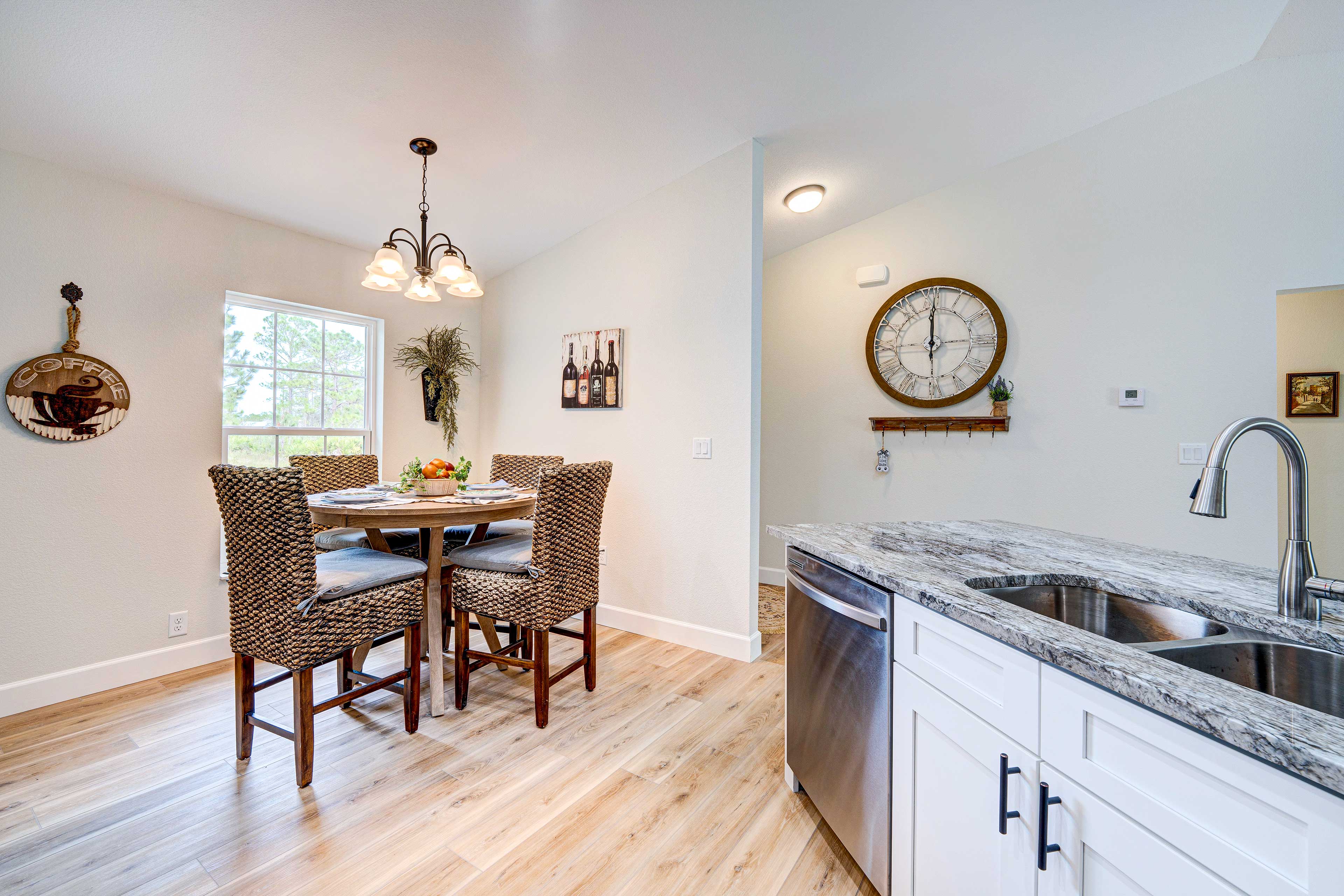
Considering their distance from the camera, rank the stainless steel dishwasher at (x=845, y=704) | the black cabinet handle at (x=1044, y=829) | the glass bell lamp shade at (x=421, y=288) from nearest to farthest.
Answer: the black cabinet handle at (x=1044, y=829)
the stainless steel dishwasher at (x=845, y=704)
the glass bell lamp shade at (x=421, y=288)

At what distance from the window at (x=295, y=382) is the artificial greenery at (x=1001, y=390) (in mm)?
3926

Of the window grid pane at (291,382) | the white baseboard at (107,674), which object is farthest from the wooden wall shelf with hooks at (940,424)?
the white baseboard at (107,674)

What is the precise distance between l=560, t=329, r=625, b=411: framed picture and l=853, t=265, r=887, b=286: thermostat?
69.7 inches

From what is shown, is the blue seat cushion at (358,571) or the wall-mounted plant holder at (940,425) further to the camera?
the wall-mounted plant holder at (940,425)

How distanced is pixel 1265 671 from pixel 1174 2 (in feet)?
9.09

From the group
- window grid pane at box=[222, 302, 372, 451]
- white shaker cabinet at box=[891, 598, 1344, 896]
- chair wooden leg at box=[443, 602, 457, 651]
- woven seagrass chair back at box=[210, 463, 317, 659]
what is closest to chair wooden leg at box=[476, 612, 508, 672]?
chair wooden leg at box=[443, 602, 457, 651]

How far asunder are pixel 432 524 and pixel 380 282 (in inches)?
41.8

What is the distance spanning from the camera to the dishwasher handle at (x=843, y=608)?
1.29m

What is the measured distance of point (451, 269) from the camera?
228 cm

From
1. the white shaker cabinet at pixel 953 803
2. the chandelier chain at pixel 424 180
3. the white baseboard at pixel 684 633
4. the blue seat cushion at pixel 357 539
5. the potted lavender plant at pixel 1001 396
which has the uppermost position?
the chandelier chain at pixel 424 180

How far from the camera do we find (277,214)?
2975 millimetres

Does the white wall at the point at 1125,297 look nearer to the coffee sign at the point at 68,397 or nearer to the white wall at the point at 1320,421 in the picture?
the white wall at the point at 1320,421

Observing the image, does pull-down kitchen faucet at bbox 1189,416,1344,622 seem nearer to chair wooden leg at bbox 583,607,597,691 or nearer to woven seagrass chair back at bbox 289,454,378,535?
chair wooden leg at bbox 583,607,597,691

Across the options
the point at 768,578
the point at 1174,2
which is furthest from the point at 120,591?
the point at 1174,2
